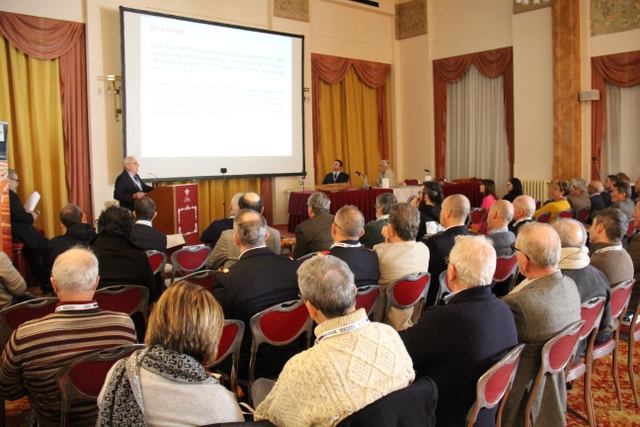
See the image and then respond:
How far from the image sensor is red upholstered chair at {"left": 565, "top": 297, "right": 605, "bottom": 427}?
2.75 m

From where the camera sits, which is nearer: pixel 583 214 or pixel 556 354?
pixel 556 354

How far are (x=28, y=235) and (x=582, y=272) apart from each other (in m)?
5.43

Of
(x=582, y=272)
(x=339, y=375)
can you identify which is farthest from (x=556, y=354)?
(x=339, y=375)

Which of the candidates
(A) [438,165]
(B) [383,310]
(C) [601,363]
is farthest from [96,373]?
(A) [438,165]

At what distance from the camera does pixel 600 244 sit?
360cm

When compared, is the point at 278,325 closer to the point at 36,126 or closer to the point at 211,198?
the point at 36,126

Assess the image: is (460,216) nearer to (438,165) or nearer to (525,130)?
(525,130)

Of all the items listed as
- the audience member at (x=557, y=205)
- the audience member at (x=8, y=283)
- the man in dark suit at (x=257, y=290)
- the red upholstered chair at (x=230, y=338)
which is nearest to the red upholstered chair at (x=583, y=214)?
the audience member at (x=557, y=205)

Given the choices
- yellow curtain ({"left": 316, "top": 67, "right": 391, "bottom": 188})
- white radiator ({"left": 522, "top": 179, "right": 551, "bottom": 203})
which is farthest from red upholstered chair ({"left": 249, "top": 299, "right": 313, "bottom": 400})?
white radiator ({"left": 522, "top": 179, "right": 551, "bottom": 203})

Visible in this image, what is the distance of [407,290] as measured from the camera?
3285 millimetres

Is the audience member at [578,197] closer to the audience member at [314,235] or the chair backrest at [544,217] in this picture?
the chair backrest at [544,217]

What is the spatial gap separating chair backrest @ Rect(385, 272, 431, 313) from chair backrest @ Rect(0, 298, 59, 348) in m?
1.75

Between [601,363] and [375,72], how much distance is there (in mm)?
8329

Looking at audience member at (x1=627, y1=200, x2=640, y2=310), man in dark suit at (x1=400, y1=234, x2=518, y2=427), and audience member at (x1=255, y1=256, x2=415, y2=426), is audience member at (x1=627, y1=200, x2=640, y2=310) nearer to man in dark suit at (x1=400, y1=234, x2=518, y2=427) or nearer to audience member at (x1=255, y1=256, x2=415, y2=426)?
man in dark suit at (x1=400, y1=234, x2=518, y2=427)
